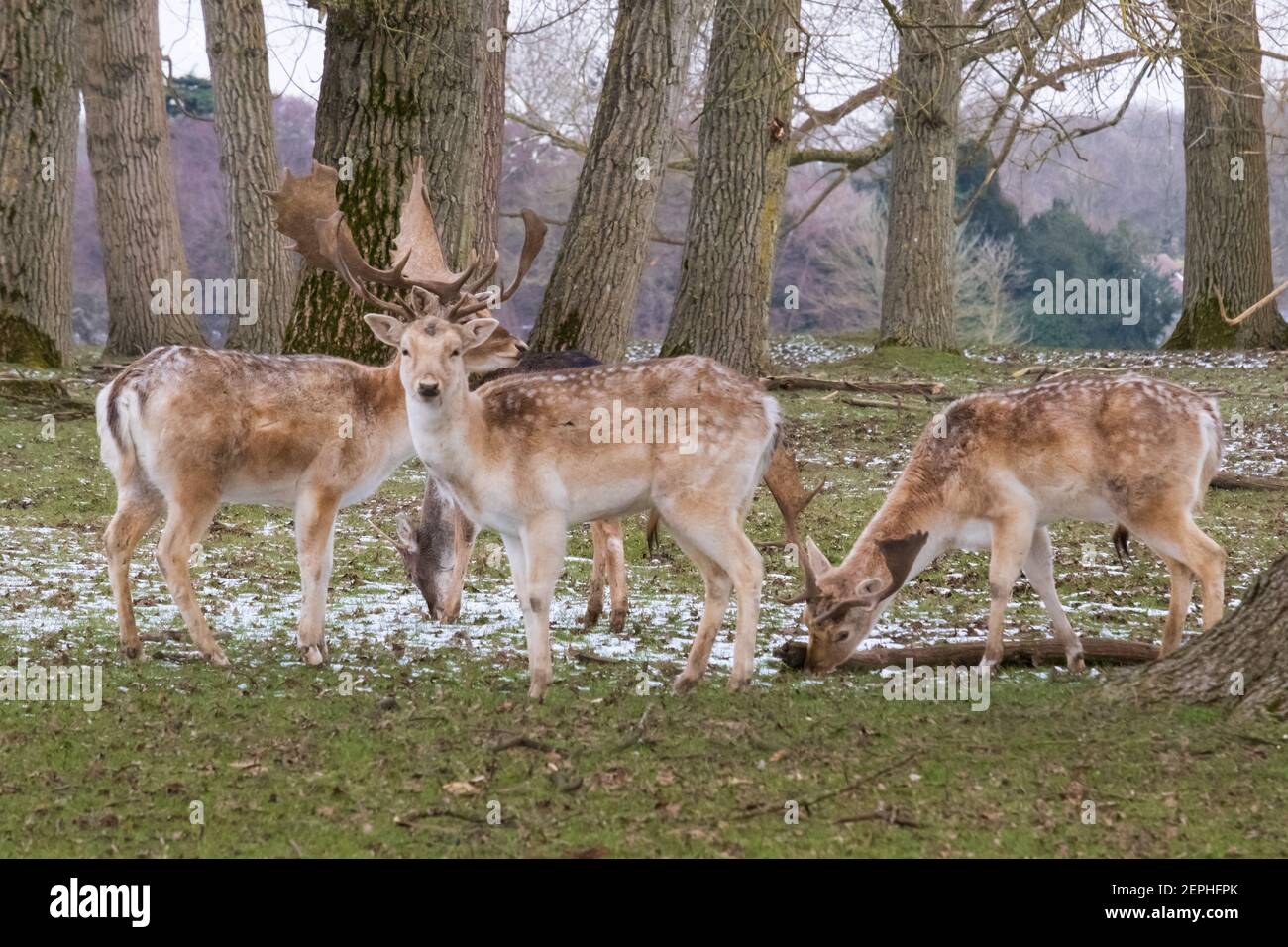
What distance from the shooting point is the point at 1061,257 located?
132ft

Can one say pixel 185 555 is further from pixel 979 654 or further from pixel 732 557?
pixel 979 654

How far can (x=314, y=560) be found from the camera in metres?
7.80

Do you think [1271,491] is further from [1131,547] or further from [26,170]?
[26,170]

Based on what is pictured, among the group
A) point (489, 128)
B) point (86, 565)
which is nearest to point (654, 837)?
point (86, 565)

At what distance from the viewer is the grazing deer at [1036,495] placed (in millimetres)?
7703

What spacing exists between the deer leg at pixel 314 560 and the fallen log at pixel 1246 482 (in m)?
7.69

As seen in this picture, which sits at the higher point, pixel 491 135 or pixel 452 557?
pixel 491 135

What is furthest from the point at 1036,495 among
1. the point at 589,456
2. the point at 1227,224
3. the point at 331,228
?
the point at 1227,224

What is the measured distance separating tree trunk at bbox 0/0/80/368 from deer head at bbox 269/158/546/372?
5755 millimetres

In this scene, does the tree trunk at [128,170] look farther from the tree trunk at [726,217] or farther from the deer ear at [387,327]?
the deer ear at [387,327]

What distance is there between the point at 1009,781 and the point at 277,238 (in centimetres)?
1701

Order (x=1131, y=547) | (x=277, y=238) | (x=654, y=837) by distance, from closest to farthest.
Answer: (x=654, y=837) < (x=1131, y=547) < (x=277, y=238)

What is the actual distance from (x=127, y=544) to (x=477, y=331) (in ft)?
6.81

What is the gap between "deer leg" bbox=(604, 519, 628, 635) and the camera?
28.6 feet
